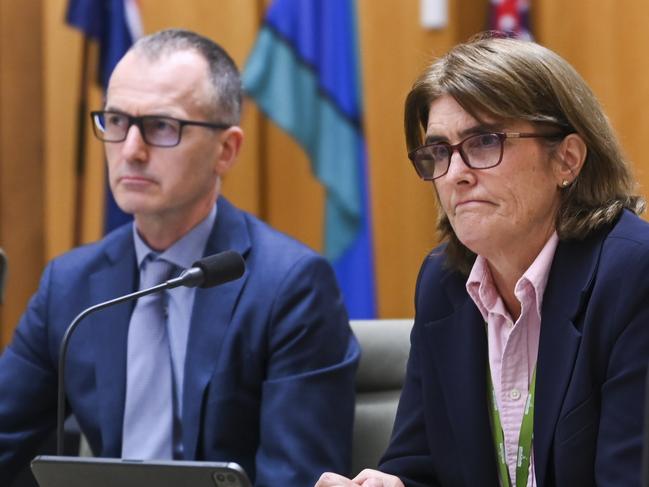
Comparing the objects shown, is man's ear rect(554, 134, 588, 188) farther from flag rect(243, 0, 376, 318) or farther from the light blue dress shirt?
flag rect(243, 0, 376, 318)

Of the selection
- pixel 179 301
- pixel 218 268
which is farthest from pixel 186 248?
pixel 218 268

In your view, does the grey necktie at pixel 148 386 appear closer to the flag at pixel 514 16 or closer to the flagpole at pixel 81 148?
the flagpole at pixel 81 148

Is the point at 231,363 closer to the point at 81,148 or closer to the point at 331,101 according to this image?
the point at 331,101

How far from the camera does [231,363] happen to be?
256 centimetres

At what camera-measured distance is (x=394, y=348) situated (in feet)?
8.99

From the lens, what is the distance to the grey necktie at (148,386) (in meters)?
2.59

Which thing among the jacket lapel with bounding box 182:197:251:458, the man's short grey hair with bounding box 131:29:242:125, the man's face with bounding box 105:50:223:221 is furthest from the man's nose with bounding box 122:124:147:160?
the jacket lapel with bounding box 182:197:251:458

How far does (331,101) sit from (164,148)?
1.56 m

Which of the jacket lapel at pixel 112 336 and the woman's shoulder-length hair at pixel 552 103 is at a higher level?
the woman's shoulder-length hair at pixel 552 103

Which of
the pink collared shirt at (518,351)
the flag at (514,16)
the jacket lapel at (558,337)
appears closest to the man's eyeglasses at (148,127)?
the pink collared shirt at (518,351)

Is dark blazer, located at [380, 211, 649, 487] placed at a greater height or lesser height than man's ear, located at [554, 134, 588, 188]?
lesser

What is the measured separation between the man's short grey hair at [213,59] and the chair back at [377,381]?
0.64m

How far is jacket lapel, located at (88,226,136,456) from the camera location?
263cm

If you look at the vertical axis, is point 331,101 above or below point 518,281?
above
